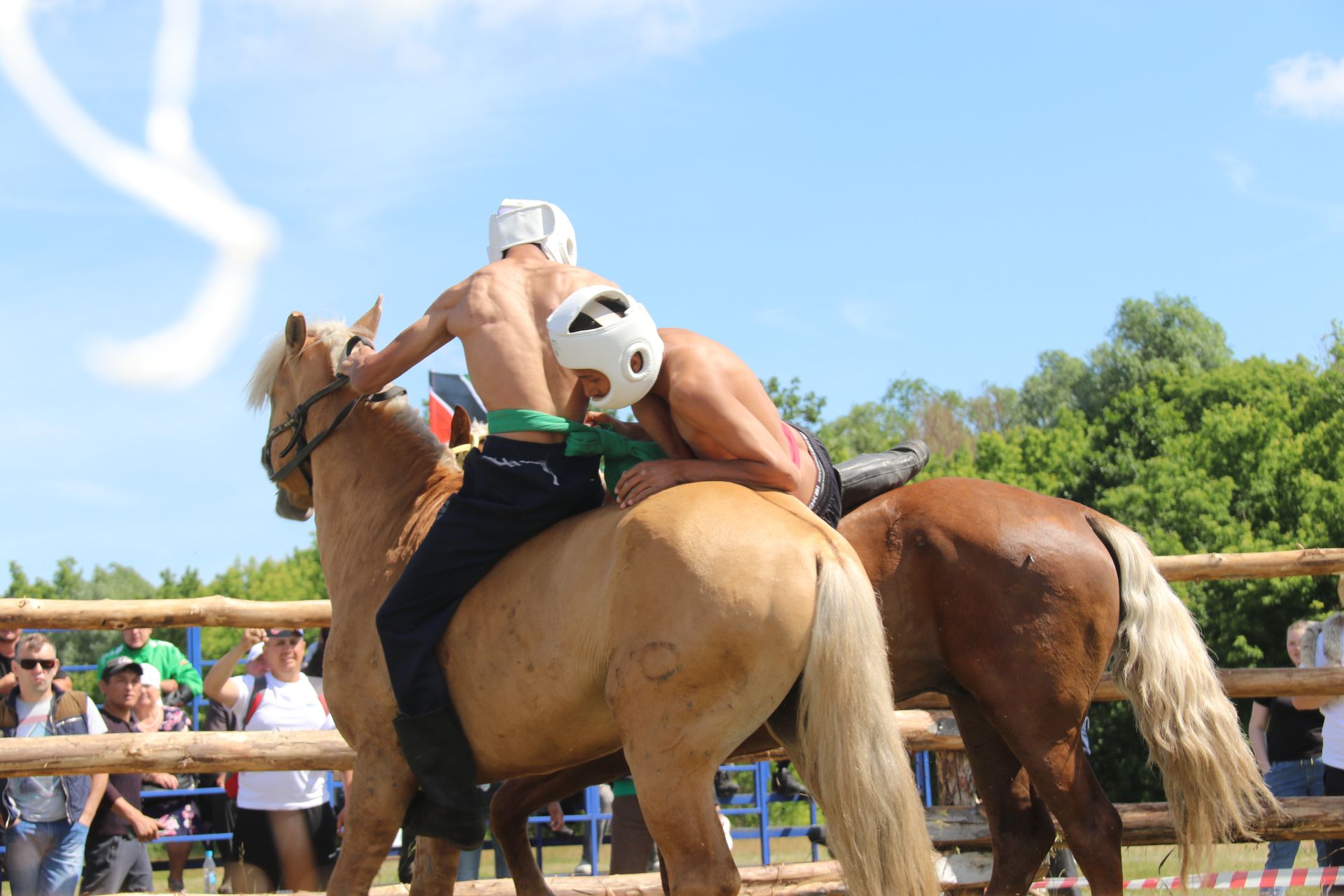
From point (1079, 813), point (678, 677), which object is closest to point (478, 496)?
point (678, 677)

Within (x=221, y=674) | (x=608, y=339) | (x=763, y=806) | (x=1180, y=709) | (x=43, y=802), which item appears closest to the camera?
(x=608, y=339)

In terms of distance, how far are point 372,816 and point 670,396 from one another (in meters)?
1.80

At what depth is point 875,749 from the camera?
340 centimetres

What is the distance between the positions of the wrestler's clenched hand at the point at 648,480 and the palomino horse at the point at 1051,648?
138 cm

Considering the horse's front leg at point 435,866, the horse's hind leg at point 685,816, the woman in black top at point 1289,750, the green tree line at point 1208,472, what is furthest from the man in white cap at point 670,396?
the green tree line at point 1208,472

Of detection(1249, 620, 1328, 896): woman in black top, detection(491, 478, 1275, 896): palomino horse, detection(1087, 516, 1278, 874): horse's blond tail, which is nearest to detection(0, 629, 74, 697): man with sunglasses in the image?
detection(491, 478, 1275, 896): palomino horse

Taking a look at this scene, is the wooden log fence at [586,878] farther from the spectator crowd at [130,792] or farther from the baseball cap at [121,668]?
the baseball cap at [121,668]

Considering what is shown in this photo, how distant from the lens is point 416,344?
169 inches

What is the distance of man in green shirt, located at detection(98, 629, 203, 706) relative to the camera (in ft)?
26.9

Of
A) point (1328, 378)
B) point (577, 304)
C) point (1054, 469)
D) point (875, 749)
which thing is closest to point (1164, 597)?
point (875, 749)

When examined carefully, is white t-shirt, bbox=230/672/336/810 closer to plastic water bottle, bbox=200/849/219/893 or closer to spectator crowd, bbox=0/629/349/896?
spectator crowd, bbox=0/629/349/896

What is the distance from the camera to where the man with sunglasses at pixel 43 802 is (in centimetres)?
644

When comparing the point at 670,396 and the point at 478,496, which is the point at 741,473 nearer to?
the point at 670,396

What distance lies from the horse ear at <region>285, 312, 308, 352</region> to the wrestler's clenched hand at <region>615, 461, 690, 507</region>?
6.21 ft
